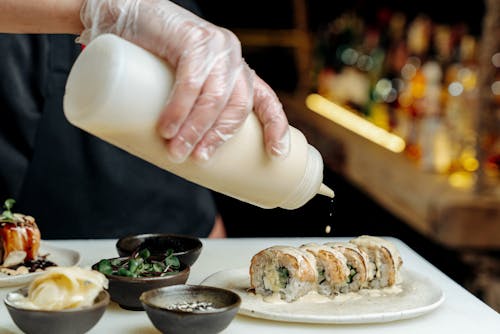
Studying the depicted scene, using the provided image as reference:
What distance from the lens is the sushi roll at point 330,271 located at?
1590mm

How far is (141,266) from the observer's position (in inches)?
59.3

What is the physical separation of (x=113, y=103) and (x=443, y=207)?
5.35 ft

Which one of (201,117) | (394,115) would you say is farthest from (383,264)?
(394,115)

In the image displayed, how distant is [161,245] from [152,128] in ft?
1.84

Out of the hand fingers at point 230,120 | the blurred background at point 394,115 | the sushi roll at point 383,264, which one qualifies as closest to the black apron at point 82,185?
the blurred background at point 394,115

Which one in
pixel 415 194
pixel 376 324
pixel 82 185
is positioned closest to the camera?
pixel 376 324

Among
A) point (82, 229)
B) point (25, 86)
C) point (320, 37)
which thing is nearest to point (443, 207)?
point (82, 229)

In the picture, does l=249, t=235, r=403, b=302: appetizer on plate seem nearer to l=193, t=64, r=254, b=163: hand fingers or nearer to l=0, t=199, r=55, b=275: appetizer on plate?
l=193, t=64, r=254, b=163: hand fingers

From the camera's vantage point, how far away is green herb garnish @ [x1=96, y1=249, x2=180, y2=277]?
1.49 m

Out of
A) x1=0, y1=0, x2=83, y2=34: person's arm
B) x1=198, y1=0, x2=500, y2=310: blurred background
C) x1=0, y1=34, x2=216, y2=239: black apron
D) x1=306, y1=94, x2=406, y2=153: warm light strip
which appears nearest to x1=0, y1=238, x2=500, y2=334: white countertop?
x1=198, y1=0, x2=500, y2=310: blurred background

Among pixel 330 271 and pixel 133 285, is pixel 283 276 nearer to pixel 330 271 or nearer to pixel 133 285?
pixel 330 271

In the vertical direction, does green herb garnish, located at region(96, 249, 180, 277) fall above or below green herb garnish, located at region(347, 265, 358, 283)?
above

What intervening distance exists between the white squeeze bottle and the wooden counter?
1248mm

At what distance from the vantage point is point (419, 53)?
3760 millimetres
